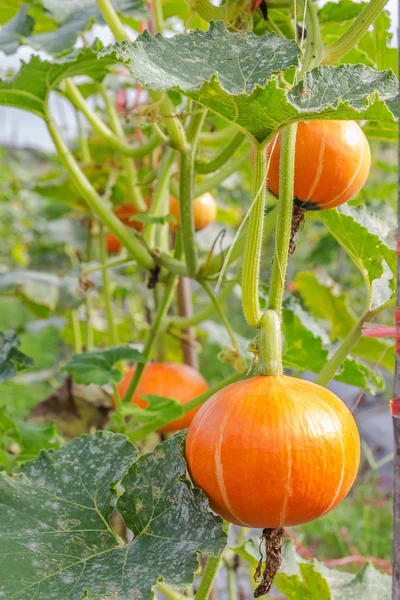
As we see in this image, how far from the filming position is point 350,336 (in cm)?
79

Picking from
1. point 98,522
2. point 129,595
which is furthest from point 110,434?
point 129,595

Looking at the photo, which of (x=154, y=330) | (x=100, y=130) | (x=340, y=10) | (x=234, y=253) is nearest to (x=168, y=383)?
(x=154, y=330)

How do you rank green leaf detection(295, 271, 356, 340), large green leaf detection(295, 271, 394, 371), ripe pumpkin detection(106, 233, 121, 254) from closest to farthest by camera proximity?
large green leaf detection(295, 271, 394, 371)
green leaf detection(295, 271, 356, 340)
ripe pumpkin detection(106, 233, 121, 254)

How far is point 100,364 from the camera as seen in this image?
1035mm

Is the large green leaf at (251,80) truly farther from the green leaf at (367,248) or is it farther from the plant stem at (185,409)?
the plant stem at (185,409)

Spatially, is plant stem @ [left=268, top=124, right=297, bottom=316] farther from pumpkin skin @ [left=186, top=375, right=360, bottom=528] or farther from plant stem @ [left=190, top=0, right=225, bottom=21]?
plant stem @ [left=190, top=0, right=225, bottom=21]

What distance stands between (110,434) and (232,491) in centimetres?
21

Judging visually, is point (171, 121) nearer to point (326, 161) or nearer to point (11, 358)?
point (326, 161)

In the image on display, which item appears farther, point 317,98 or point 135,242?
point 135,242

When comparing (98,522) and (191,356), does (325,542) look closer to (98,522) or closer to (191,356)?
(191,356)

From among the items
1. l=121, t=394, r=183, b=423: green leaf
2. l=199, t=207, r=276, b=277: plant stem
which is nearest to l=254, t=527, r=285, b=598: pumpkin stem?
l=121, t=394, r=183, b=423: green leaf

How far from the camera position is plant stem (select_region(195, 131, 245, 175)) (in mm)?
1013

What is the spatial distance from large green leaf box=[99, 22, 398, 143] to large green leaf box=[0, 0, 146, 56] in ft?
1.47

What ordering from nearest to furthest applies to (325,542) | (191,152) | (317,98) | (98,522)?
(317,98) < (98,522) < (191,152) < (325,542)
